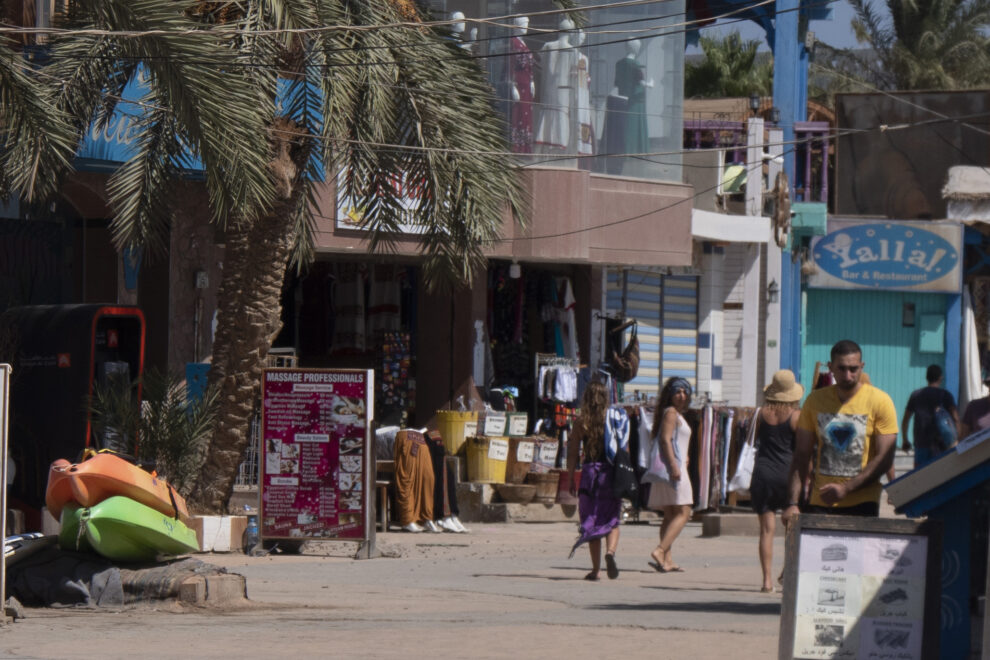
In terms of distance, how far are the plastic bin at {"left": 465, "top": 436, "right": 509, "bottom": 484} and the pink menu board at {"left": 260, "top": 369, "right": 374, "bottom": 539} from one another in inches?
233

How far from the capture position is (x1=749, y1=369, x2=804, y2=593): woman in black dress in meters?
12.2

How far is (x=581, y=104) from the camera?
22.5m

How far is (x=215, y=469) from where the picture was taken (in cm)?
1572

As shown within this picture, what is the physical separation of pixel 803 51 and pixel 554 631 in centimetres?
2399

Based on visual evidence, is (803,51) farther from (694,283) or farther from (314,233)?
(314,233)

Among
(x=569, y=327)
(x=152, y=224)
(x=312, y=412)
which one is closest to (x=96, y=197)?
(x=152, y=224)

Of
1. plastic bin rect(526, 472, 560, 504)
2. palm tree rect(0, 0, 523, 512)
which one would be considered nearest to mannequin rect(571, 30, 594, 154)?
plastic bin rect(526, 472, 560, 504)

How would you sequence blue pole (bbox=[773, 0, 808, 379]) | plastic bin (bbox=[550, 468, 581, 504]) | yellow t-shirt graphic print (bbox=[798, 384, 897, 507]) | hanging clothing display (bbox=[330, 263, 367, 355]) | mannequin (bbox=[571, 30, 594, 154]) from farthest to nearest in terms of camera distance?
blue pole (bbox=[773, 0, 808, 379]) < hanging clothing display (bbox=[330, 263, 367, 355]) < mannequin (bbox=[571, 30, 594, 154]) < plastic bin (bbox=[550, 468, 581, 504]) < yellow t-shirt graphic print (bbox=[798, 384, 897, 507])

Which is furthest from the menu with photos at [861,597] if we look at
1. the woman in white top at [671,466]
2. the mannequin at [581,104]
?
the mannequin at [581,104]

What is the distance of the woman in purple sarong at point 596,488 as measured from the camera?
12.8 meters

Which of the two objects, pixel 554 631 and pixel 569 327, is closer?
pixel 554 631

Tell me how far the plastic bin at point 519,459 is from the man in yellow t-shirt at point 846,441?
11.8 metres

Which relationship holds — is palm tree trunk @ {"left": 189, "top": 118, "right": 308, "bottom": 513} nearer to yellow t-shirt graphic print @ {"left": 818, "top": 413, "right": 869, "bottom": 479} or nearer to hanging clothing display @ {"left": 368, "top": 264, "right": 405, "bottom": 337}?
hanging clothing display @ {"left": 368, "top": 264, "right": 405, "bottom": 337}

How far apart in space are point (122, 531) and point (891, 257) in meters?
23.7
